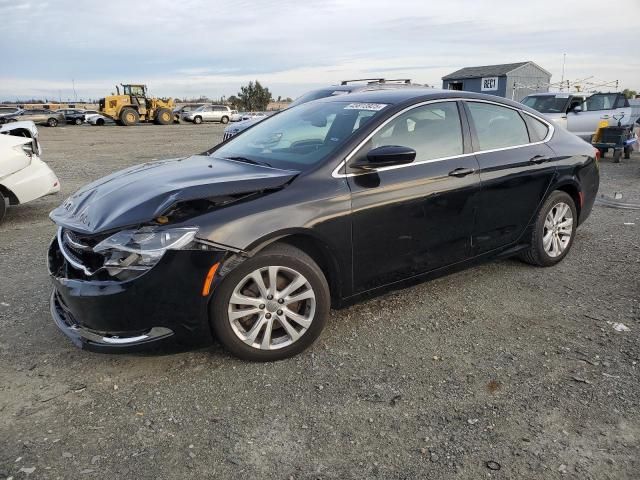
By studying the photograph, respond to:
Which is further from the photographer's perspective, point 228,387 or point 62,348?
point 62,348

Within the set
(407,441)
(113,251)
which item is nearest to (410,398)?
(407,441)

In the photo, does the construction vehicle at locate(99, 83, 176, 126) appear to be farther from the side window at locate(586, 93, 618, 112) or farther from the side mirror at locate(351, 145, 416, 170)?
the side mirror at locate(351, 145, 416, 170)

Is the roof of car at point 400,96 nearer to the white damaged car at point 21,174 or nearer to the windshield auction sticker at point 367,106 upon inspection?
the windshield auction sticker at point 367,106

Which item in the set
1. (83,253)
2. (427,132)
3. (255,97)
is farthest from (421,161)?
(255,97)

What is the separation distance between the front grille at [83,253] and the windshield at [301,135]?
127 centimetres

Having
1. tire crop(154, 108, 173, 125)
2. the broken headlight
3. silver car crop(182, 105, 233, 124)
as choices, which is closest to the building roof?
silver car crop(182, 105, 233, 124)

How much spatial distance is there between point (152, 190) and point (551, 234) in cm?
354

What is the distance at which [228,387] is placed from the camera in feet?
9.80

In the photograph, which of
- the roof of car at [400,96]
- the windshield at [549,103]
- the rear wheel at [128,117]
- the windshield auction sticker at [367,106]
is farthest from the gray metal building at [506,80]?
the windshield auction sticker at [367,106]

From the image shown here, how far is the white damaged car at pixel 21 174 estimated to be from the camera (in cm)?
664

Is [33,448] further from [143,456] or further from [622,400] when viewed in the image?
[622,400]

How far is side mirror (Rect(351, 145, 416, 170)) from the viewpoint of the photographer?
337 cm

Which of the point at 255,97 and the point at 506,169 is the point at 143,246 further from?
the point at 255,97

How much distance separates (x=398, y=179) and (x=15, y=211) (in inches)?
255
